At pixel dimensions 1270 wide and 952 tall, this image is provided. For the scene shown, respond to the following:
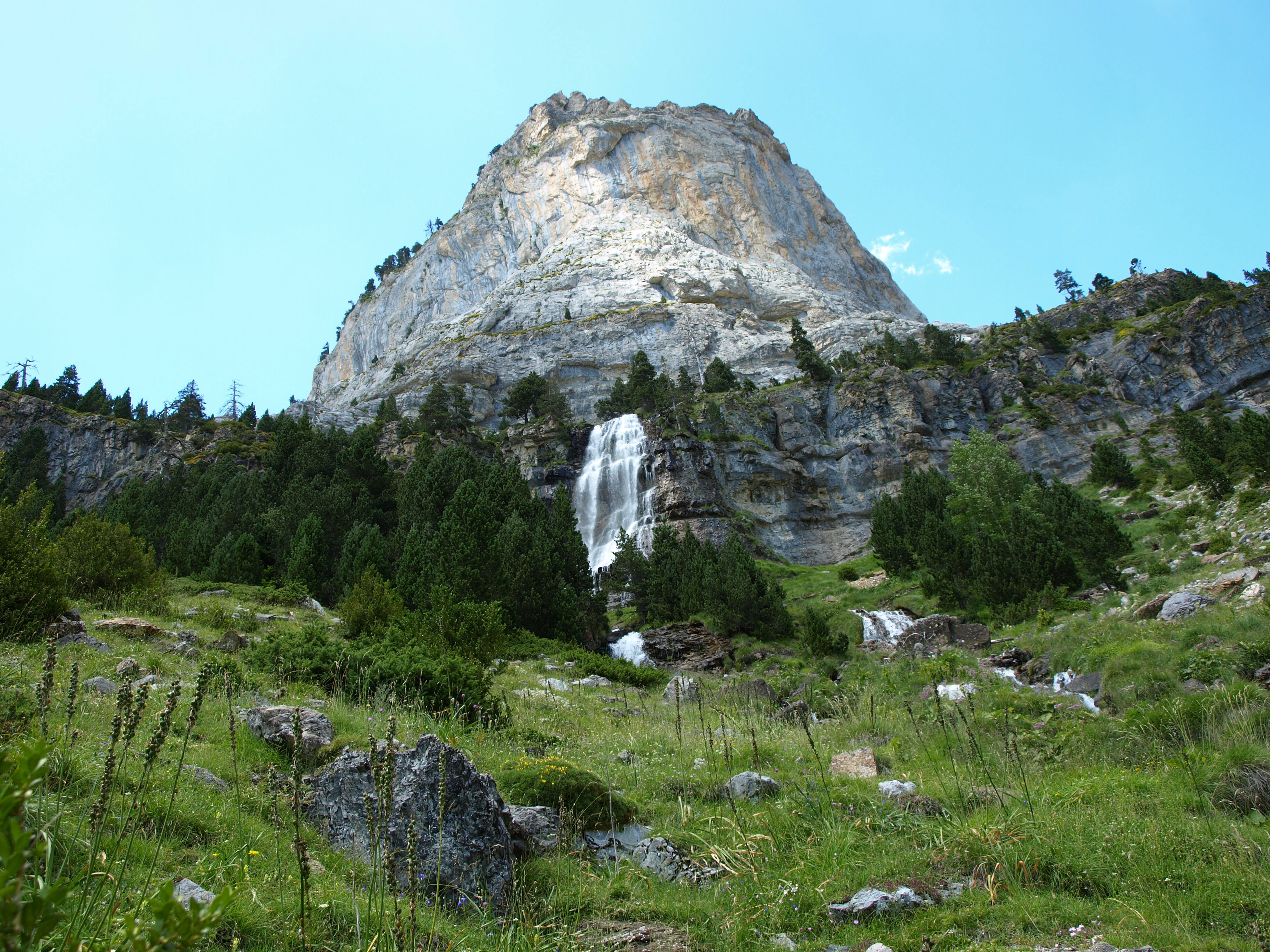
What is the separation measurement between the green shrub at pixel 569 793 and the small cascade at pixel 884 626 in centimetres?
2120

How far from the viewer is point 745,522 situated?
51.5 meters

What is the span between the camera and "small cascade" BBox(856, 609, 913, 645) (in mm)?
25972

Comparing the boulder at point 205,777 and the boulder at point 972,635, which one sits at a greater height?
the boulder at point 205,777

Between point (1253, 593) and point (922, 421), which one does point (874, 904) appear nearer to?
point (1253, 593)

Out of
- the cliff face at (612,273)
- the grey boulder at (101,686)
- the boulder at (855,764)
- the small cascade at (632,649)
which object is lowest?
the small cascade at (632,649)

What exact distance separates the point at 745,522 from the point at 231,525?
33.2m

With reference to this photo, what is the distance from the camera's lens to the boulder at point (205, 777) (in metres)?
5.15

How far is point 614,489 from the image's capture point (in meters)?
52.9

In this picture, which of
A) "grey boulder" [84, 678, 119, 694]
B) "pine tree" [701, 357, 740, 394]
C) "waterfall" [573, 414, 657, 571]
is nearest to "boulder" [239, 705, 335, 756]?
"grey boulder" [84, 678, 119, 694]

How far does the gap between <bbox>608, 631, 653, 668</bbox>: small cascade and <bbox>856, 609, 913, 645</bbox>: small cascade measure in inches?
336

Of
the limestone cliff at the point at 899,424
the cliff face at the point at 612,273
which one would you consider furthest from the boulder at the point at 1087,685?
the cliff face at the point at 612,273

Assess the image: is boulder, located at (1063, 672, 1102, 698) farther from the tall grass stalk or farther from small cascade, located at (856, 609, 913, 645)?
the tall grass stalk

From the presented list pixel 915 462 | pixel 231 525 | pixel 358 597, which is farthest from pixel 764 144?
pixel 358 597

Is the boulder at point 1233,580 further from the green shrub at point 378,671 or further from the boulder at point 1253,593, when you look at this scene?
the green shrub at point 378,671
